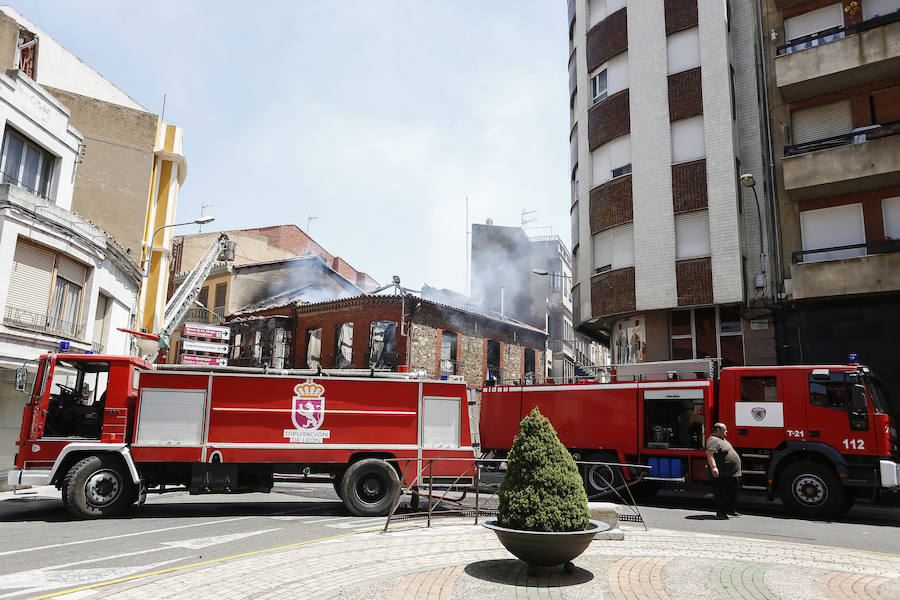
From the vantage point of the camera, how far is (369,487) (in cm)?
1169

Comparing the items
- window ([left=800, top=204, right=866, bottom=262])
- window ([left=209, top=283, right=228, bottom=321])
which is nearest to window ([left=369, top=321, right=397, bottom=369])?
window ([left=209, top=283, right=228, bottom=321])

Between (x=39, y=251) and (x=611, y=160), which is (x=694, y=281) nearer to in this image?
(x=611, y=160)

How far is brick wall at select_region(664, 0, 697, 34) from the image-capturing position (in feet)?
67.8

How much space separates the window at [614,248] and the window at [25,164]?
16.7m

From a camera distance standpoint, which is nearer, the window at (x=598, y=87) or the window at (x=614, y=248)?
the window at (x=614, y=248)

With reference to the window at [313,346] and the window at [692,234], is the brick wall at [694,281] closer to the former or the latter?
the window at [692,234]

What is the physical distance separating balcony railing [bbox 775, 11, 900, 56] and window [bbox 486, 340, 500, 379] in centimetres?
2277

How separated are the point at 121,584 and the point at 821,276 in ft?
56.7

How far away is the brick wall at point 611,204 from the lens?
832 inches

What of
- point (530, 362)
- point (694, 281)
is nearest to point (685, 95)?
point (694, 281)

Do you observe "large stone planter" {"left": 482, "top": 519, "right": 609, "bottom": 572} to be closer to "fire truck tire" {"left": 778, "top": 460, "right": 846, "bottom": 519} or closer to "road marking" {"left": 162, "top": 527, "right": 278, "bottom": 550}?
"road marking" {"left": 162, "top": 527, "right": 278, "bottom": 550}

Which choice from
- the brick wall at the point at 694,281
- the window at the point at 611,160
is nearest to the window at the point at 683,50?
the window at the point at 611,160

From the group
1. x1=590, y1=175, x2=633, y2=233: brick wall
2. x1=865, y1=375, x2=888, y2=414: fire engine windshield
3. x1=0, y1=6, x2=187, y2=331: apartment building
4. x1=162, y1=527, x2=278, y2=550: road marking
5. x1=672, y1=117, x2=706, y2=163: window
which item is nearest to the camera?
x1=162, y1=527, x2=278, y2=550: road marking

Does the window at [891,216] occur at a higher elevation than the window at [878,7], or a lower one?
lower
